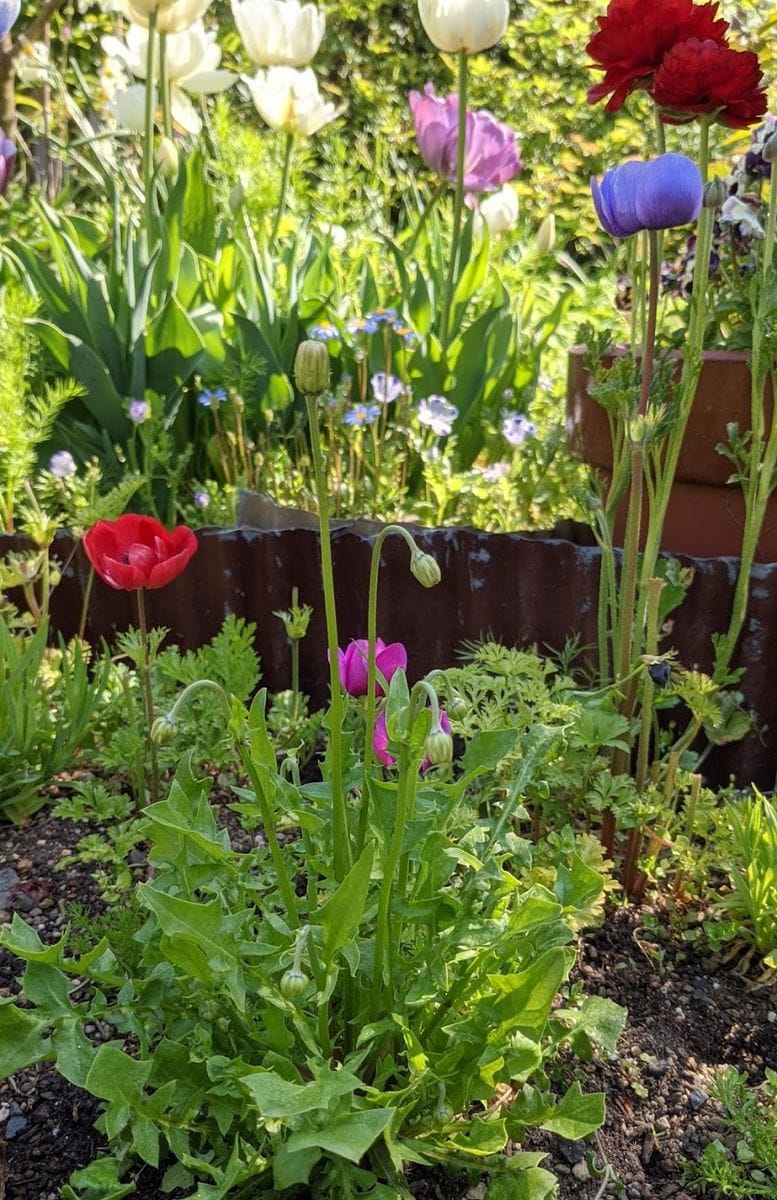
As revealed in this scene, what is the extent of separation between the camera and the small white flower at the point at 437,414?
2381 millimetres

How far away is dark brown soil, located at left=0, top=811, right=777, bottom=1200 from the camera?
112 cm

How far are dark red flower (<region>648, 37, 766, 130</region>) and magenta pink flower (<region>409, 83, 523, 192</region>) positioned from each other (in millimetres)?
1260

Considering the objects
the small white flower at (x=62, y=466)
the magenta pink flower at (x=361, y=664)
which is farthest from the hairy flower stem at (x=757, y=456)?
the small white flower at (x=62, y=466)

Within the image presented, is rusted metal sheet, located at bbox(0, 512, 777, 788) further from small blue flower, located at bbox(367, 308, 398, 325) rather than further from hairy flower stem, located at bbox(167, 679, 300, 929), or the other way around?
hairy flower stem, located at bbox(167, 679, 300, 929)

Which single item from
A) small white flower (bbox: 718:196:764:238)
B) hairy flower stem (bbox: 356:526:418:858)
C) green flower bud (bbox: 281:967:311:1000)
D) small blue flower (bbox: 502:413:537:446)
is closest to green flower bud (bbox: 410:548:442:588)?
hairy flower stem (bbox: 356:526:418:858)

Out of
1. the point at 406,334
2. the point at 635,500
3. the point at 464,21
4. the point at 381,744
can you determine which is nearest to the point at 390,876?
the point at 381,744

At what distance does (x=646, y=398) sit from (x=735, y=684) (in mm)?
713

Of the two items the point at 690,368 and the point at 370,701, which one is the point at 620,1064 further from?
the point at 690,368

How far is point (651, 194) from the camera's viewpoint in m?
1.33

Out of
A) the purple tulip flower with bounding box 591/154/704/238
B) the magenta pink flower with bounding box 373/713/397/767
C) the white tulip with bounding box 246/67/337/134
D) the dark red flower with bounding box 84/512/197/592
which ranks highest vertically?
the white tulip with bounding box 246/67/337/134

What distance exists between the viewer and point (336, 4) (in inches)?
273

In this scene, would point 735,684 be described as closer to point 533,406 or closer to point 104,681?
point 104,681

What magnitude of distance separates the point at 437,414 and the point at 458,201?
483mm

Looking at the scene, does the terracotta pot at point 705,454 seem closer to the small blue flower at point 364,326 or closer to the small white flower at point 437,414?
the small white flower at point 437,414
